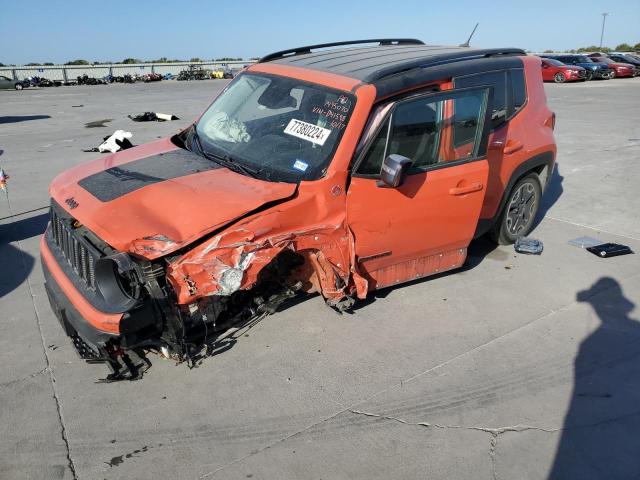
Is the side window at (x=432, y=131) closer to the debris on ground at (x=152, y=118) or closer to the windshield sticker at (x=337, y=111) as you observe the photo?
the windshield sticker at (x=337, y=111)

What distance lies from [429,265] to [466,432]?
173 centimetres

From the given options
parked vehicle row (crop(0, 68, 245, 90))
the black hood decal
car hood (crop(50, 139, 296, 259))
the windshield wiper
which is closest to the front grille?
car hood (crop(50, 139, 296, 259))

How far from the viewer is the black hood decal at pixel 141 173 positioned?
3.81 meters

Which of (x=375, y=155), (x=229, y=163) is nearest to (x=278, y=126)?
(x=229, y=163)

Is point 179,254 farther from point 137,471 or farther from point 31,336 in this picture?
point 31,336

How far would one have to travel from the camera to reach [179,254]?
3.33 m

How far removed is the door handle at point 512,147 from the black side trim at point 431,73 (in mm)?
708

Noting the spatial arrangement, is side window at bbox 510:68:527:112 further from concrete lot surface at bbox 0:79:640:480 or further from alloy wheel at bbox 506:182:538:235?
concrete lot surface at bbox 0:79:640:480

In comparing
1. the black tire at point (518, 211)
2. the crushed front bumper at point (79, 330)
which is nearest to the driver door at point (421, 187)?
the black tire at point (518, 211)

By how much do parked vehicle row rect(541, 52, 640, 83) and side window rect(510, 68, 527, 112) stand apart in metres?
27.3

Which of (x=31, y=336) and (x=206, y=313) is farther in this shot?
(x=31, y=336)

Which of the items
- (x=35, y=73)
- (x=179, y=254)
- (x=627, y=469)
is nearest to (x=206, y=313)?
(x=179, y=254)

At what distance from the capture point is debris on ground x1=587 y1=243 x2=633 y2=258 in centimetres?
563

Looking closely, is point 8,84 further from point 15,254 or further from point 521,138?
point 521,138
